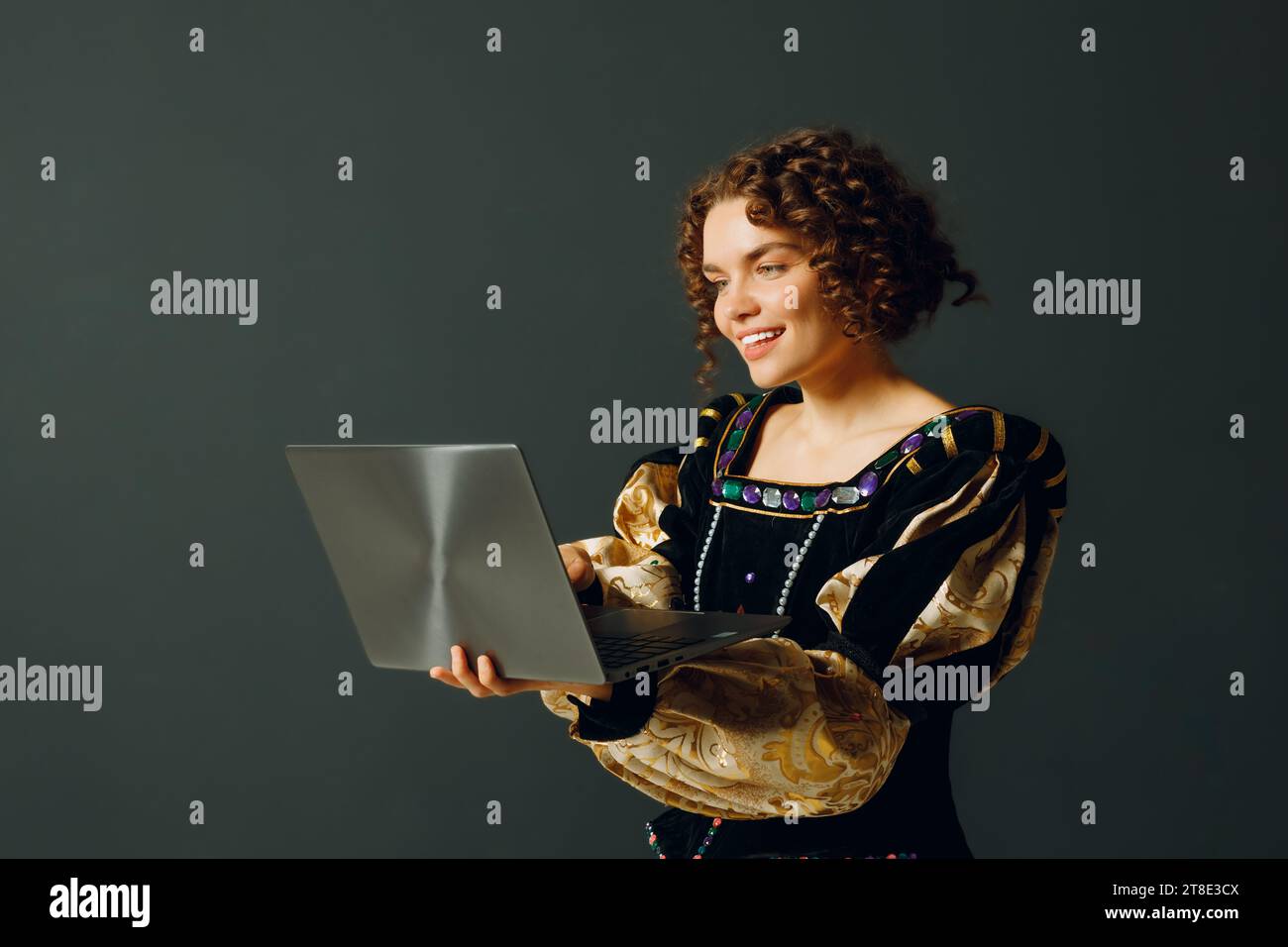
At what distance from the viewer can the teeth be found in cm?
141

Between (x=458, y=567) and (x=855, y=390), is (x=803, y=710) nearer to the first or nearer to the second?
(x=458, y=567)

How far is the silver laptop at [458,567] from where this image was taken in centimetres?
103

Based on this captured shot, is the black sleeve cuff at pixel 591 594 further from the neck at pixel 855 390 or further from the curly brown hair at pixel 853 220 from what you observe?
the curly brown hair at pixel 853 220

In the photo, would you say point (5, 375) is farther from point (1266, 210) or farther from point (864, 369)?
point (1266, 210)

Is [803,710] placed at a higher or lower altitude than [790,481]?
lower

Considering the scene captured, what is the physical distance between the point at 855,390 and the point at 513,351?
1256mm

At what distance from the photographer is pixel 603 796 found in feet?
8.66

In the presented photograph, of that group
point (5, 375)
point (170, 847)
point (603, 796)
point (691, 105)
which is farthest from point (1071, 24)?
point (170, 847)

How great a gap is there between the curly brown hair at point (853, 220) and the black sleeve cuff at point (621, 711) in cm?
51

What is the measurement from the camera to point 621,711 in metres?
1.13

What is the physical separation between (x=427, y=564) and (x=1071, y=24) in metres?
1.90

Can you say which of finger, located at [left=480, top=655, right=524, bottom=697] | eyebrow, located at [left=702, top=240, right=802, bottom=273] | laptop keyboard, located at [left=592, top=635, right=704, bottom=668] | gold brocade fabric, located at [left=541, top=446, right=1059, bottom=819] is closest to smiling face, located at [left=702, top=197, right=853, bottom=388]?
eyebrow, located at [left=702, top=240, right=802, bottom=273]

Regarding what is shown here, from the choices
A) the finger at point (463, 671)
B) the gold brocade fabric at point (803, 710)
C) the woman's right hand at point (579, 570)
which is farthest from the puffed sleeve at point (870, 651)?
the woman's right hand at point (579, 570)

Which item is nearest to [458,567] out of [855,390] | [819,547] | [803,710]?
Result: [803,710]
